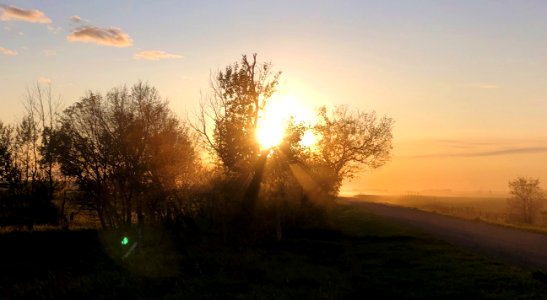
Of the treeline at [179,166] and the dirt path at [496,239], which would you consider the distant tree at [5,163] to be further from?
the dirt path at [496,239]

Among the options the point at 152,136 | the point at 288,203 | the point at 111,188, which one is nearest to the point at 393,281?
the point at 288,203

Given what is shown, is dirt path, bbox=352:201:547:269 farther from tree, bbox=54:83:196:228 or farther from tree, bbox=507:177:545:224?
tree, bbox=507:177:545:224

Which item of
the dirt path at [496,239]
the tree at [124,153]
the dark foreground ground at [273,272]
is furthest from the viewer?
the tree at [124,153]

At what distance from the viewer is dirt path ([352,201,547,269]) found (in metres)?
24.7

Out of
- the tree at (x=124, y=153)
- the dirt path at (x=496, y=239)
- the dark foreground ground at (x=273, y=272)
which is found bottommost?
the dark foreground ground at (x=273, y=272)

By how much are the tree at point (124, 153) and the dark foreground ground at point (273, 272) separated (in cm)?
1367

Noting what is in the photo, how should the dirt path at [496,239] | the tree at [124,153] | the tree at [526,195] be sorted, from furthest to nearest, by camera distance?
the tree at [526,195] → the tree at [124,153] → the dirt path at [496,239]

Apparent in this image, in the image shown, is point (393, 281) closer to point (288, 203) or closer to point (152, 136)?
point (288, 203)

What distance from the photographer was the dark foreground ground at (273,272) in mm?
18734

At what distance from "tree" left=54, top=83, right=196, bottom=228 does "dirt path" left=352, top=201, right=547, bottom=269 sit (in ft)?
83.2

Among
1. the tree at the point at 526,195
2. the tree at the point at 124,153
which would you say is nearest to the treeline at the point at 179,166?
the tree at the point at 124,153

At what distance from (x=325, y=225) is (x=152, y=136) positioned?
22214 millimetres

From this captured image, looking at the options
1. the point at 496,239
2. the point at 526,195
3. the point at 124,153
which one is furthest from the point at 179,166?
the point at 526,195

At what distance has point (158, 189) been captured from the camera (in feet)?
158
